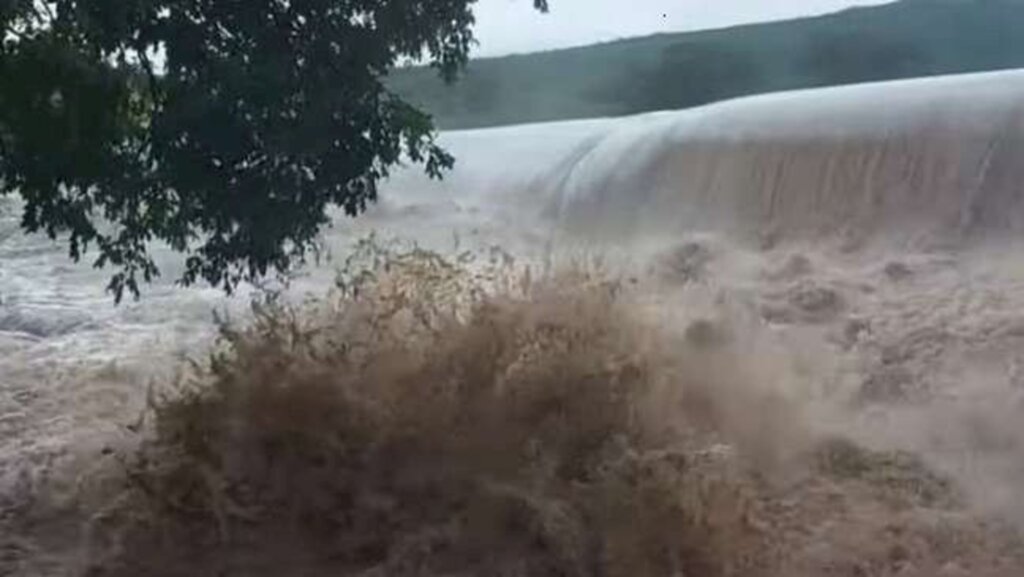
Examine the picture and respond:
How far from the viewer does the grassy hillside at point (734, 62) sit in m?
6.79

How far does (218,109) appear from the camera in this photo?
2.84m

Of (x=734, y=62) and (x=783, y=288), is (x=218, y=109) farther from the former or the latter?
(x=734, y=62)

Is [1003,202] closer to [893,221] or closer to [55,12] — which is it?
[893,221]

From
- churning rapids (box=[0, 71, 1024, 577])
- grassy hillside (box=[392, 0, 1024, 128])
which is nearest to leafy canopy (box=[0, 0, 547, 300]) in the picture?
churning rapids (box=[0, 71, 1024, 577])

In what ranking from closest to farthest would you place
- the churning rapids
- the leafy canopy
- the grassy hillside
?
the leafy canopy
the churning rapids
the grassy hillside

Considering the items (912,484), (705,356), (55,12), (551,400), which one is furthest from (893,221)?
(55,12)

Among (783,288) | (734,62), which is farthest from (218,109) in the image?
(734,62)

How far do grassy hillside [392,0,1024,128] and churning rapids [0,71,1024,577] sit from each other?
1.36ft

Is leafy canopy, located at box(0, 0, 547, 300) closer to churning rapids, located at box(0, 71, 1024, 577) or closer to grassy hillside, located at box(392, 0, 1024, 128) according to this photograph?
churning rapids, located at box(0, 71, 1024, 577)

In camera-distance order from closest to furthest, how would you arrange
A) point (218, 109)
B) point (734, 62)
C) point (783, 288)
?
point (218, 109) → point (783, 288) → point (734, 62)

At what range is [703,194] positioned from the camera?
19.1 ft

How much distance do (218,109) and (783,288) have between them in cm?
255

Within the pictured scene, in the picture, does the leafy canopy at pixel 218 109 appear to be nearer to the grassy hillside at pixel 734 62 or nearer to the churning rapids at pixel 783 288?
the churning rapids at pixel 783 288

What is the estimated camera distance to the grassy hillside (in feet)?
22.3
